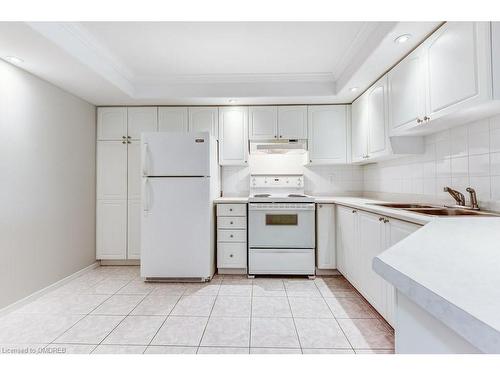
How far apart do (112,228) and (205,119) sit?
186cm

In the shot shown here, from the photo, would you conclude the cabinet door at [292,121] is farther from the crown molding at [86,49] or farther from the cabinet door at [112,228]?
the cabinet door at [112,228]

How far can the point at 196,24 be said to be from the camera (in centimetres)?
203

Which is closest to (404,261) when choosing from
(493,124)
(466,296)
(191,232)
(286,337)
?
(466,296)

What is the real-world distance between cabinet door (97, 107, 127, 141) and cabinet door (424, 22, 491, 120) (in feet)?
10.7

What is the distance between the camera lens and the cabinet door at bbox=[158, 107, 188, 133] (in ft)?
10.9

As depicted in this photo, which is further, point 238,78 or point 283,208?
point 238,78

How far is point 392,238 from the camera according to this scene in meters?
1.71

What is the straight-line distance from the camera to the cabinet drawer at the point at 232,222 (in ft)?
9.64

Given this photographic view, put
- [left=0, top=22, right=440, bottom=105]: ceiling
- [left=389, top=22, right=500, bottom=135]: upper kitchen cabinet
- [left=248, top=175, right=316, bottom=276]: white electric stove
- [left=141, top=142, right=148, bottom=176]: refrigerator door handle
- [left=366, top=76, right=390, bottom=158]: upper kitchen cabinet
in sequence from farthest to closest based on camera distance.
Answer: [left=248, top=175, right=316, bottom=276]: white electric stove → [left=141, top=142, right=148, bottom=176]: refrigerator door handle → [left=366, top=76, right=390, bottom=158]: upper kitchen cabinet → [left=0, top=22, right=440, bottom=105]: ceiling → [left=389, top=22, right=500, bottom=135]: upper kitchen cabinet

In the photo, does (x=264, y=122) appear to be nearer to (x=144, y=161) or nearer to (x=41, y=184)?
(x=144, y=161)

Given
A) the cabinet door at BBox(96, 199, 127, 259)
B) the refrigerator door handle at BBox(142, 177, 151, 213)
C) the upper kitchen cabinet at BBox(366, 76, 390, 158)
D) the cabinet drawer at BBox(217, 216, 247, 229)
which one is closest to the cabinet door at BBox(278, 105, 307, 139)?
the upper kitchen cabinet at BBox(366, 76, 390, 158)

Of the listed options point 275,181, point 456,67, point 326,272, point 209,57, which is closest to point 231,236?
point 275,181

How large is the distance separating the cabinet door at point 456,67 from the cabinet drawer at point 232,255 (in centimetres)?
215

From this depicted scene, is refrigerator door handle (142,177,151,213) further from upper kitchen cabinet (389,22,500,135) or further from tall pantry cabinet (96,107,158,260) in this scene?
upper kitchen cabinet (389,22,500,135)
